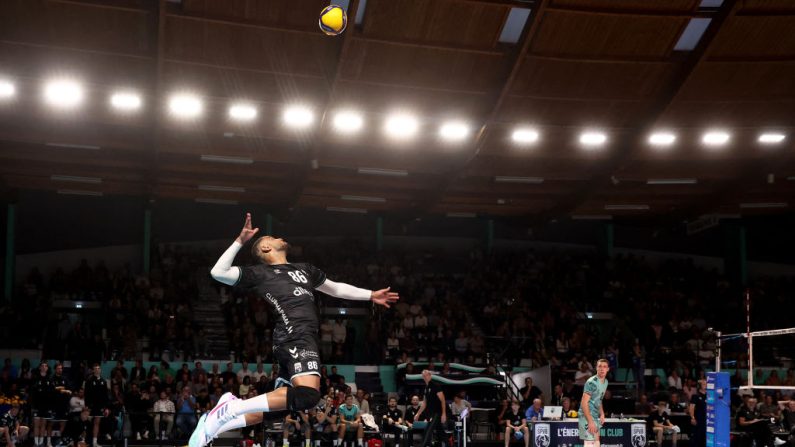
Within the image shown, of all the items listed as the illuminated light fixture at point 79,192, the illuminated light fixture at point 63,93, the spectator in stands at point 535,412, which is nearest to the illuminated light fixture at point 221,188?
the illuminated light fixture at point 79,192

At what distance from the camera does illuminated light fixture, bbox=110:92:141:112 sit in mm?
23391

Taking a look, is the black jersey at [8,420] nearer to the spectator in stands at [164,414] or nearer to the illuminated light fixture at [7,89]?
the spectator in stands at [164,414]

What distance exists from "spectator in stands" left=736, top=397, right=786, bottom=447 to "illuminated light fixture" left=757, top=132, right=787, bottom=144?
8.85 m

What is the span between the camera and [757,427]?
69.1 feet

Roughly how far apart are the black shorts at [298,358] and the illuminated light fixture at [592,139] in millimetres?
20173

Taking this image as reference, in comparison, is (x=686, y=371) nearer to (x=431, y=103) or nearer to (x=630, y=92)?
(x=630, y=92)

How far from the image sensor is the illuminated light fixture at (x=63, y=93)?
2270 cm

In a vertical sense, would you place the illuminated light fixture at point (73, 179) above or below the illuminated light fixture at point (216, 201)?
above

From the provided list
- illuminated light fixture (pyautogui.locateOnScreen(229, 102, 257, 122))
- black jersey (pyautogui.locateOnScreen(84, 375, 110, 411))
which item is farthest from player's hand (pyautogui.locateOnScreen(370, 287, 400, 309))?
illuminated light fixture (pyautogui.locateOnScreen(229, 102, 257, 122))

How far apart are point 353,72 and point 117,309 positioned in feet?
42.2

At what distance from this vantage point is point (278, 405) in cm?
781

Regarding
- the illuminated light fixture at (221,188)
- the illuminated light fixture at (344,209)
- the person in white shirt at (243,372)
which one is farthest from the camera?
the illuminated light fixture at (344,209)

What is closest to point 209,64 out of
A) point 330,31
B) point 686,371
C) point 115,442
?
point 330,31

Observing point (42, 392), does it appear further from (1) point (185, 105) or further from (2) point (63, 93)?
(1) point (185, 105)
